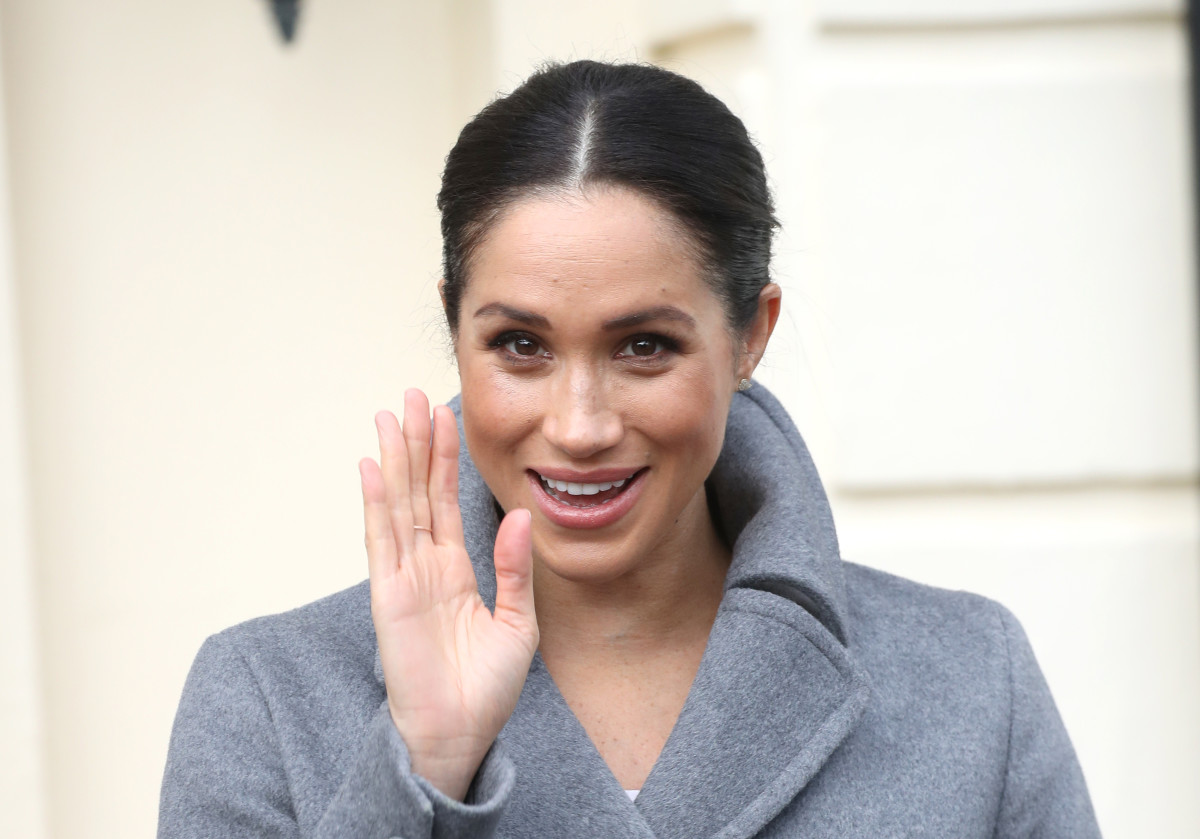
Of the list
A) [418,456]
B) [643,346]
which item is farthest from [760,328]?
[418,456]

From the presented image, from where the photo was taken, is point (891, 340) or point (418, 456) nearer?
point (418, 456)

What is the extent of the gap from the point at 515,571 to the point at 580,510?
19cm

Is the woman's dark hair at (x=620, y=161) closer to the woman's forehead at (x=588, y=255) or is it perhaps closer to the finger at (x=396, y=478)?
the woman's forehead at (x=588, y=255)

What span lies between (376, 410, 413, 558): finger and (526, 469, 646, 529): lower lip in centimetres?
24

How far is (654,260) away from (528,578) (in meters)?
0.45

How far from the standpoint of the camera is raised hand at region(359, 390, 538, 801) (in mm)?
1551

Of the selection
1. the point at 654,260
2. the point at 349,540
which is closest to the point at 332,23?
the point at 349,540

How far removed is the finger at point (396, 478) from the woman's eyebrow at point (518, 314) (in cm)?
25

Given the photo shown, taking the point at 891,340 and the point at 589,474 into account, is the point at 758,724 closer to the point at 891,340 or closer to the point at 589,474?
the point at 589,474

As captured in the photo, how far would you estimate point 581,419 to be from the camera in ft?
5.80

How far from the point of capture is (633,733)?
1951 millimetres

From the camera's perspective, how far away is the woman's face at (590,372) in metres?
1.78

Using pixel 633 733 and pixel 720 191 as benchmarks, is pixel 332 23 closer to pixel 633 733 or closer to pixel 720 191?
pixel 720 191

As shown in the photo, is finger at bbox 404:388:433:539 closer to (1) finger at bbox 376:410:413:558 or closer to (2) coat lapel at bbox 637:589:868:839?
(1) finger at bbox 376:410:413:558
